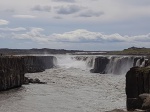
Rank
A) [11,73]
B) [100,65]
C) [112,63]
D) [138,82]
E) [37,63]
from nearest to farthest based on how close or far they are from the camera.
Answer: [138,82]
[11,73]
[112,63]
[100,65]
[37,63]

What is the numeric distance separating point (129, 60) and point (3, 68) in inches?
1766

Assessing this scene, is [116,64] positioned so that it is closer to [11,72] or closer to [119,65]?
[119,65]

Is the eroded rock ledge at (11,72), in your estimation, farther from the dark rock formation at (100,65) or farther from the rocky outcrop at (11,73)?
the dark rock formation at (100,65)

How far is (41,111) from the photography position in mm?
40406

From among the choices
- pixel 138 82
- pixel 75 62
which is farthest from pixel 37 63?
pixel 138 82

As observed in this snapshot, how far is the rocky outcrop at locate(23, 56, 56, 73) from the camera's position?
112525 mm

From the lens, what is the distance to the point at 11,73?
66.6m

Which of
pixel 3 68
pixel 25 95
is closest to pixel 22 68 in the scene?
pixel 3 68

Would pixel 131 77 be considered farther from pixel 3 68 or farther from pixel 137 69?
pixel 3 68

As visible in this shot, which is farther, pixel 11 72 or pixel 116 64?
pixel 116 64

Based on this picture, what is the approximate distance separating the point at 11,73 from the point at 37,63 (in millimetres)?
62836

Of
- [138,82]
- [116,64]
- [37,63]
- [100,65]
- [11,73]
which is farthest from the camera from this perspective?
[37,63]

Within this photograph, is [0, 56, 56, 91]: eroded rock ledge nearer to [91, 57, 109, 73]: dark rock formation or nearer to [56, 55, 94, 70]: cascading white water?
[91, 57, 109, 73]: dark rock formation

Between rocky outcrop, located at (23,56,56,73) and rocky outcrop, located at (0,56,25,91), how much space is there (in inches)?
1446
